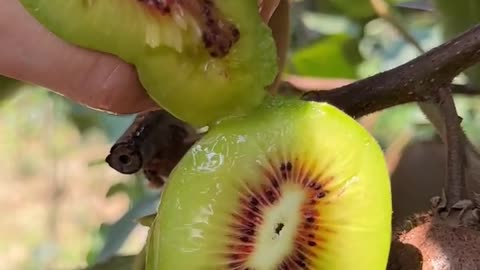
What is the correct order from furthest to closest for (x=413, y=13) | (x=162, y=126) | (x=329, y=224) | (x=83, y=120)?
(x=413, y=13) < (x=83, y=120) < (x=162, y=126) < (x=329, y=224)

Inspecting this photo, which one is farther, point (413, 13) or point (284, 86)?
point (413, 13)

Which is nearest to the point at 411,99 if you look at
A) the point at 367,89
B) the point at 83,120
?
the point at 367,89

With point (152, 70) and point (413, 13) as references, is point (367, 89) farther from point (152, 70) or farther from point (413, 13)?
point (413, 13)

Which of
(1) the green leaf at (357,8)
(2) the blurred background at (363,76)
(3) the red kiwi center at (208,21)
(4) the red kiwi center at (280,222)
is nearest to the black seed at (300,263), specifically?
(4) the red kiwi center at (280,222)

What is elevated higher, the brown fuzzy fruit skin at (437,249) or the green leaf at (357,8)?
the brown fuzzy fruit skin at (437,249)

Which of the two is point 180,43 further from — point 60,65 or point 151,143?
point 151,143

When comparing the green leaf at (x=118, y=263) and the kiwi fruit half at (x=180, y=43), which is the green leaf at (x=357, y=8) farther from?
the kiwi fruit half at (x=180, y=43)

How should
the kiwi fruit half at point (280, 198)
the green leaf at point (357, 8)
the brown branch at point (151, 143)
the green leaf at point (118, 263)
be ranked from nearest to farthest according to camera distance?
the kiwi fruit half at point (280, 198) → the brown branch at point (151, 143) → the green leaf at point (118, 263) → the green leaf at point (357, 8)

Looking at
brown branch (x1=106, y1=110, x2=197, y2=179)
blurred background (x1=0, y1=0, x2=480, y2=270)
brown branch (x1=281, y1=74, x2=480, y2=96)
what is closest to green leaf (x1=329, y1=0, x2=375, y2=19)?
blurred background (x1=0, y1=0, x2=480, y2=270)
